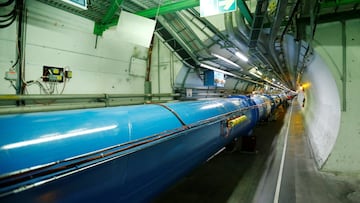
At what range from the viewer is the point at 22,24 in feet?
9.25

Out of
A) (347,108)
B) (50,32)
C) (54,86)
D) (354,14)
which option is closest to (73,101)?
(54,86)

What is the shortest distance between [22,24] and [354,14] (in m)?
5.23

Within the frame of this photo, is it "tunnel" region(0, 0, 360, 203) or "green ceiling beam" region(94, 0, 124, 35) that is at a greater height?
"green ceiling beam" region(94, 0, 124, 35)

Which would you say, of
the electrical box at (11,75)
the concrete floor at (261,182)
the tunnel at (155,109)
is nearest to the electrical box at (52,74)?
the tunnel at (155,109)

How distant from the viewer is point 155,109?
5.37 feet

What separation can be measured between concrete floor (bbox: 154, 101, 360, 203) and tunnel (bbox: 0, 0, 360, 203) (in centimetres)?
2

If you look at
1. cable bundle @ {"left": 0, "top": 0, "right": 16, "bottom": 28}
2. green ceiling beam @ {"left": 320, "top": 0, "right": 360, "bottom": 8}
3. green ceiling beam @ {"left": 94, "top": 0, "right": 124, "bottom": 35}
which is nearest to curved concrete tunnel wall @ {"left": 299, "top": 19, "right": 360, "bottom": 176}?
green ceiling beam @ {"left": 320, "top": 0, "right": 360, "bottom": 8}

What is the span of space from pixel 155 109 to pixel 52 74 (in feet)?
8.29

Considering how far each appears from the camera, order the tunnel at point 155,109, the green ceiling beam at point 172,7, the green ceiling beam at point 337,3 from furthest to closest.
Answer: the green ceiling beam at point 172,7, the green ceiling beam at point 337,3, the tunnel at point 155,109

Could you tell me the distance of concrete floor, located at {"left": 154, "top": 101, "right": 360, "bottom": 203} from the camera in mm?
2611

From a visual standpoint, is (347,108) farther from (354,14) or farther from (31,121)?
(31,121)

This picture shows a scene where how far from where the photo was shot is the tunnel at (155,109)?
3.06 ft

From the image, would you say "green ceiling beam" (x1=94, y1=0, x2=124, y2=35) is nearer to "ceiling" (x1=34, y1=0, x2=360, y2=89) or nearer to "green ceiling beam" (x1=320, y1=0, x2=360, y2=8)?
"ceiling" (x1=34, y1=0, x2=360, y2=89)

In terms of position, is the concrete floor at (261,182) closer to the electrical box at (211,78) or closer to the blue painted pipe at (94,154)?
the blue painted pipe at (94,154)
